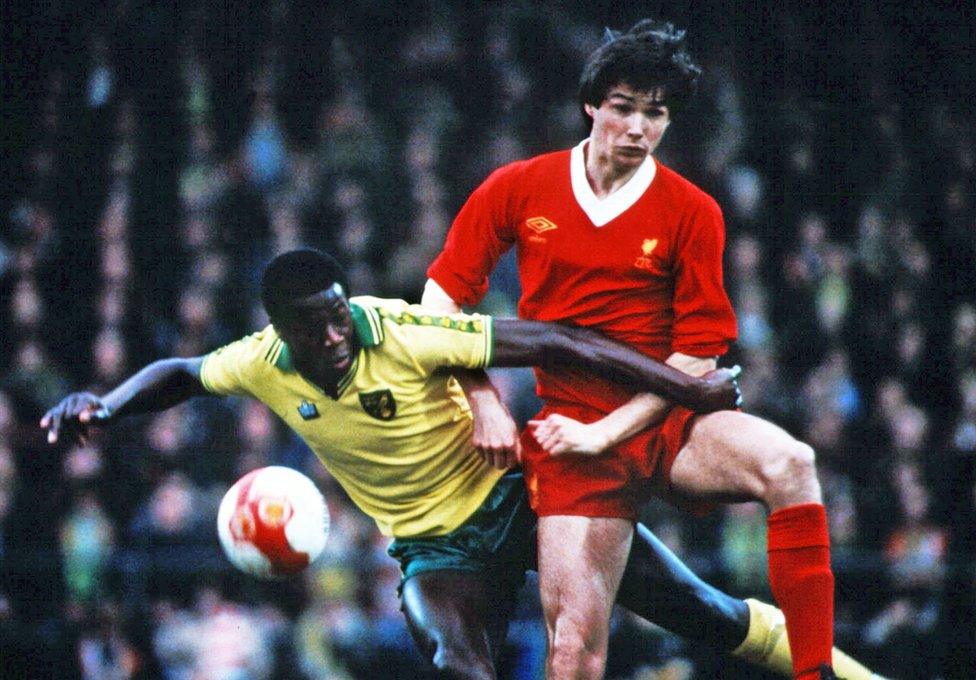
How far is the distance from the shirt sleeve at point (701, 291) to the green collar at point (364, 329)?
0.89 meters

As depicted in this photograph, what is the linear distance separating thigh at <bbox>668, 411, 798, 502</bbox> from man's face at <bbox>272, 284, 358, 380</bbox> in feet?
3.42

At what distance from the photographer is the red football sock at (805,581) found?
4770 millimetres

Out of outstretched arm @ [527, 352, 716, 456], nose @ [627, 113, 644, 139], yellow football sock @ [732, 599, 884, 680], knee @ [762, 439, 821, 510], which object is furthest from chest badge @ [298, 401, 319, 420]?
yellow football sock @ [732, 599, 884, 680]

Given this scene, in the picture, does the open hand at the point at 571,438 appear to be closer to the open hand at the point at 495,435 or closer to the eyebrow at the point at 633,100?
the open hand at the point at 495,435

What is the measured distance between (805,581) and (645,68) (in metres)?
1.56

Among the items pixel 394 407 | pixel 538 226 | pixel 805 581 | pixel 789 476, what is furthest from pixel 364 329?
pixel 805 581

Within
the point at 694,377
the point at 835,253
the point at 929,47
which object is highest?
the point at 929,47

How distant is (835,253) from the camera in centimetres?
986

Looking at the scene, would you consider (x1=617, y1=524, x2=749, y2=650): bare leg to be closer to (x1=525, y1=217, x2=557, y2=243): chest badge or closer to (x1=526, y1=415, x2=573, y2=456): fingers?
(x1=526, y1=415, x2=573, y2=456): fingers

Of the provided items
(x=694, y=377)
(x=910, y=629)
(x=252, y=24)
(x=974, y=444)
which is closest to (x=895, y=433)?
(x=974, y=444)

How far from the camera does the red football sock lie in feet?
15.6

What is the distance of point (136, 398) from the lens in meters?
5.29

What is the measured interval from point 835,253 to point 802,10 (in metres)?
2.52

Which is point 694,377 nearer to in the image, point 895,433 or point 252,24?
point 895,433
